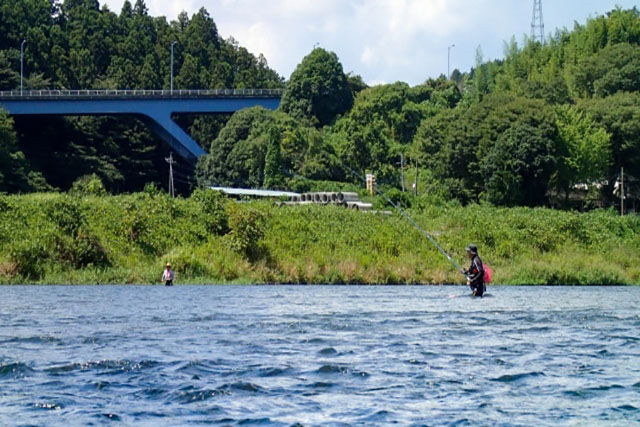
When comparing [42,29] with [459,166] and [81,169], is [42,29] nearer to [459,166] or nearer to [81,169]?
[81,169]

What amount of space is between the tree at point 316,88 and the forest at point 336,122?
16cm

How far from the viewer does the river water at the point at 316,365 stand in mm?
12312

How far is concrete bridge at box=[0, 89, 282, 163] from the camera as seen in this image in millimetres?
97438

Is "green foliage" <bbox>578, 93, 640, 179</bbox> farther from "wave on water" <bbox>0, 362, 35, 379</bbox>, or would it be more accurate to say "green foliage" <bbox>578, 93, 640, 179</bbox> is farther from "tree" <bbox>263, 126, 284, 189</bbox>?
"wave on water" <bbox>0, 362, 35, 379</bbox>

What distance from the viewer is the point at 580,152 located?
72312 mm

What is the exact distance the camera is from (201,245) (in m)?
47.6

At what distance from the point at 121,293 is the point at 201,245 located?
44.2 feet

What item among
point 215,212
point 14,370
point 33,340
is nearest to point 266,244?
point 215,212

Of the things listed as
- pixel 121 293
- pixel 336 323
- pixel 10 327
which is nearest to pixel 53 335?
pixel 10 327

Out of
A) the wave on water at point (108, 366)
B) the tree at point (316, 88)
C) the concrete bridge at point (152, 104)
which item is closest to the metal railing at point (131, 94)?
the concrete bridge at point (152, 104)

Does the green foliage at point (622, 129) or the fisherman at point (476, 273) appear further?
the green foliage at point (622, 129)

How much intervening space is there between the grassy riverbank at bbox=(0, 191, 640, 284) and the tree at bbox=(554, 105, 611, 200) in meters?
17.1

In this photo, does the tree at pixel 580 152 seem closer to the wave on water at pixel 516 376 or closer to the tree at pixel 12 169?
the tree at pixel 12 169

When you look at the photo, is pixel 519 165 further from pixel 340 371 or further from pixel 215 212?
pixel 340 371
